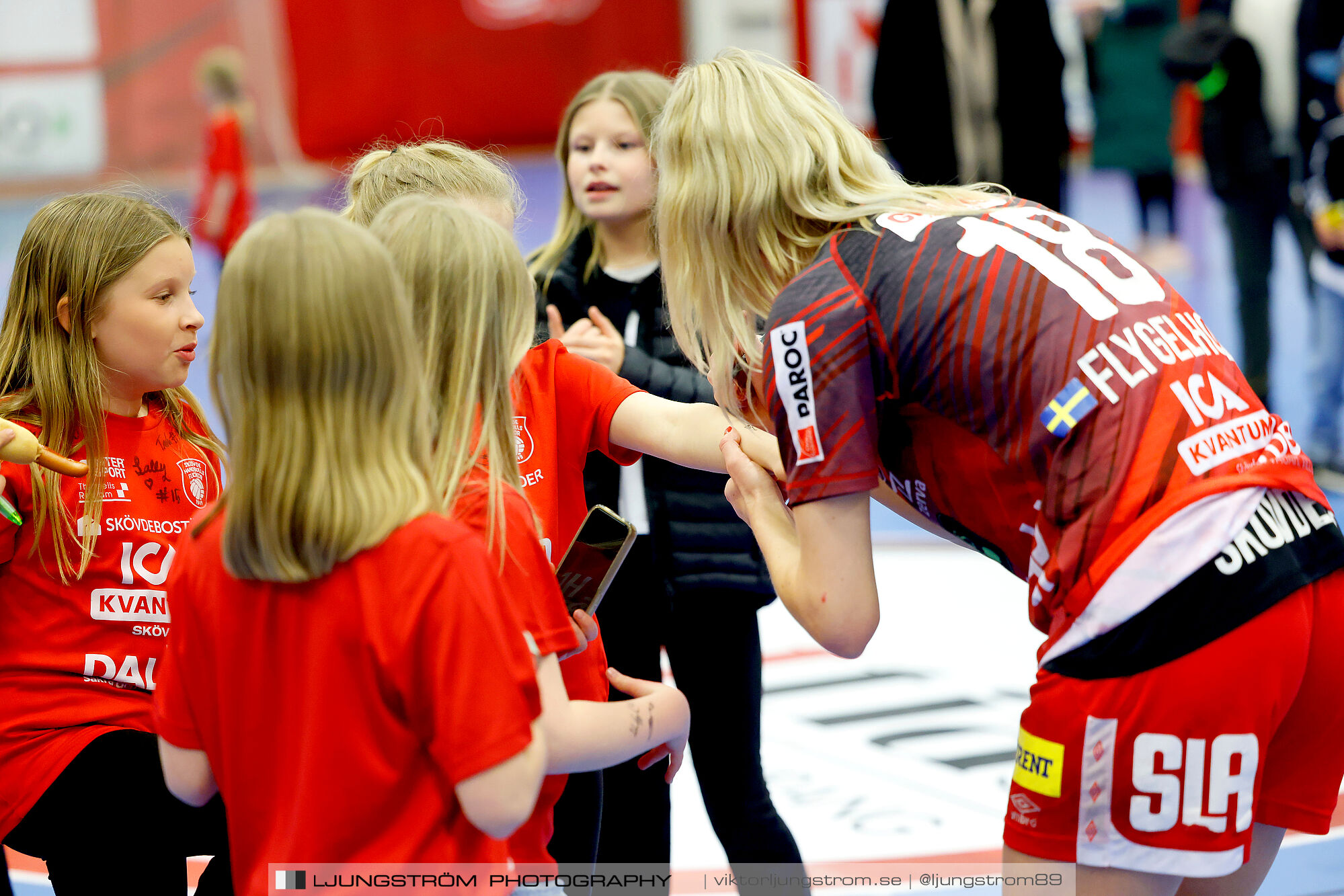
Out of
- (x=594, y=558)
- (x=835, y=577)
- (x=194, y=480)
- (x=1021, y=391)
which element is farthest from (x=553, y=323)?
(x=1021, y=391)

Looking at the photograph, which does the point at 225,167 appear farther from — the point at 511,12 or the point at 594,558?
the point at 594,558

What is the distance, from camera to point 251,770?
151cm

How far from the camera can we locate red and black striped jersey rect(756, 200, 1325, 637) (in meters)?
1.61

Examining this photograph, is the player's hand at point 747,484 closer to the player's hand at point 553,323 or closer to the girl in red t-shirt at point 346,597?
the girl in red t-shirt at point 346,597

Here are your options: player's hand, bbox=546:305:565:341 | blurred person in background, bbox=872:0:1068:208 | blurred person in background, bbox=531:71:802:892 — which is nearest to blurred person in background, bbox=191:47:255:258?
blurred person in background, bbox=872:0:1068:208

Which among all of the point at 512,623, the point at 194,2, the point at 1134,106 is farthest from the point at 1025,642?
the point at 194,2

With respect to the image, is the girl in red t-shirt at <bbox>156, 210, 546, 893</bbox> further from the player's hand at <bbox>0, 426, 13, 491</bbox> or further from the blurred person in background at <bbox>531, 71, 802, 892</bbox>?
the blurred person in background at <bbox>531, 71, 802, 892</bbox>

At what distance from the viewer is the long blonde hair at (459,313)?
5.29 ft

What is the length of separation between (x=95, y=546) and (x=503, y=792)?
37.6 inches

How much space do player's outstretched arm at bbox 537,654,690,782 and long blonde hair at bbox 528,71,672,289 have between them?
1.40m

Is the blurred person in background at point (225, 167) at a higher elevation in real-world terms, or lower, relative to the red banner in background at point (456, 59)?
lower

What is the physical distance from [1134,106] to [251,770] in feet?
26.4

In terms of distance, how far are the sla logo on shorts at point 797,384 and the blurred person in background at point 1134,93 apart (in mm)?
7363
